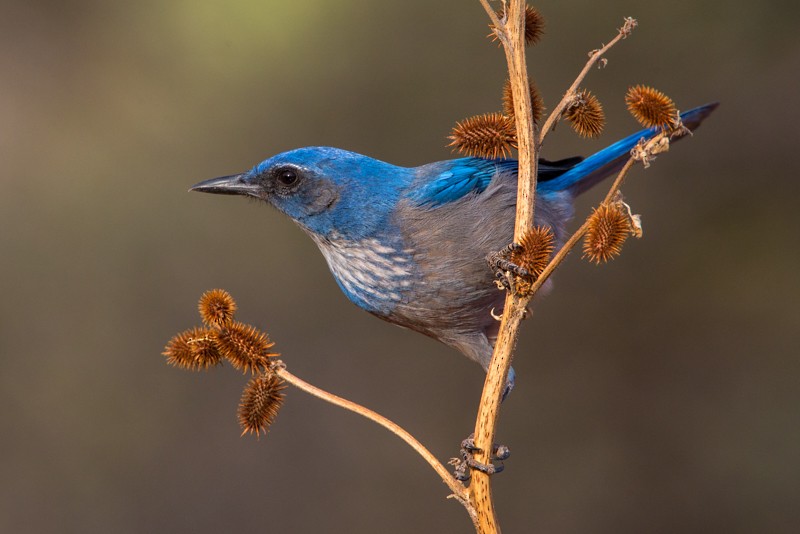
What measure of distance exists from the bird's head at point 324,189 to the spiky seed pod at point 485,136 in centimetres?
65

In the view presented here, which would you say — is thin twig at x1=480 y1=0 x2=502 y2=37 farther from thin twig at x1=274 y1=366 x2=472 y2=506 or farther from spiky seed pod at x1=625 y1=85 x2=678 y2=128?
thin twig at x1=274 y1=366 x2=472 y2=506

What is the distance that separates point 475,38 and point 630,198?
3.37ft

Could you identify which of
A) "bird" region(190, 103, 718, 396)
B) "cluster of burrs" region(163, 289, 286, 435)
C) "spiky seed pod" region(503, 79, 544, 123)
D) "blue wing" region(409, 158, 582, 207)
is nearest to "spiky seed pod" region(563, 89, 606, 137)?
"spiky seed pod" region(503, 79, 544, 123)

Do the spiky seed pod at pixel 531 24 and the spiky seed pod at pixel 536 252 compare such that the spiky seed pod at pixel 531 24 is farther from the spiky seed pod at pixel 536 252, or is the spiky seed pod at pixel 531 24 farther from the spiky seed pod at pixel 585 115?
the spiky seed pod at pixel 536 252

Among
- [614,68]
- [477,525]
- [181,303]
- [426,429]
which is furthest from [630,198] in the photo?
[477,525]

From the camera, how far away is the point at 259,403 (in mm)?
1921

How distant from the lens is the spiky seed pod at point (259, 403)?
1.90 metres

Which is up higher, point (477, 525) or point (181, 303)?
point (181, 303)

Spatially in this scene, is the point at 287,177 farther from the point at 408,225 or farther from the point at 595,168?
the point at 595,168

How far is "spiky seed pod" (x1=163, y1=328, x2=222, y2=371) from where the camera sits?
1.93 meters

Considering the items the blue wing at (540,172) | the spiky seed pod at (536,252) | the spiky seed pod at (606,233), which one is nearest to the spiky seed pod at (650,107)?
the spiky seed pod at (606,233)

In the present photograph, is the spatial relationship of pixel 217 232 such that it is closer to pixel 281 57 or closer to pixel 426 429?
pixel 281 57

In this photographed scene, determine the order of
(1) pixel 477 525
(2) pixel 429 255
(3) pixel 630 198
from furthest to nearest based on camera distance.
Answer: (3) pixel 630 198, (2) pixel 429 255, (1) pixel 477 525

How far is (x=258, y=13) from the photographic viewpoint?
13.6 ft
